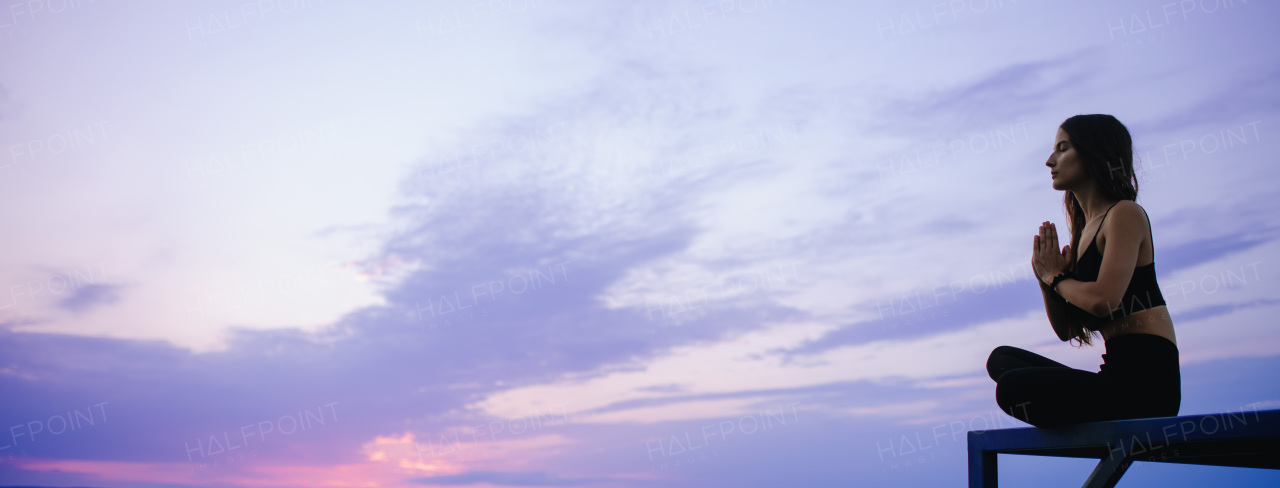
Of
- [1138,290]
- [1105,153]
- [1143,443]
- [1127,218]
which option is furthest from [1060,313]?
[1143,443]

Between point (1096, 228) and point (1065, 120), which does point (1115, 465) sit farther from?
point (1065, 120)

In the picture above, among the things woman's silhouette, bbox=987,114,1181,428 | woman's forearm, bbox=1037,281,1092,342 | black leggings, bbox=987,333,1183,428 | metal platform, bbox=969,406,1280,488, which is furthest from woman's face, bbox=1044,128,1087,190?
metal platform, bbox=969,406,1280,488

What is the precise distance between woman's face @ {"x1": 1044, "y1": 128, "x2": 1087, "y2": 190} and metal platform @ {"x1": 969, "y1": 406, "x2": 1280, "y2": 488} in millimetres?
831

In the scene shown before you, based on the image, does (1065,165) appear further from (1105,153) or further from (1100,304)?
(1100,304)

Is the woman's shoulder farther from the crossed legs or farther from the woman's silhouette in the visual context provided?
the crossed legs

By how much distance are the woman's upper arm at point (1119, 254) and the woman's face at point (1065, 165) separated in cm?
21

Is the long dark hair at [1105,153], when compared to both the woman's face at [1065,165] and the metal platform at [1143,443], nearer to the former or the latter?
the woman's face at [1065,165]

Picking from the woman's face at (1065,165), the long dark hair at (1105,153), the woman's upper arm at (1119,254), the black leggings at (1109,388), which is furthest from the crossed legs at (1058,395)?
the woman's face at (1065,165)

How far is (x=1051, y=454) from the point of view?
254 centimetres

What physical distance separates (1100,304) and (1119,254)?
0.51 feet

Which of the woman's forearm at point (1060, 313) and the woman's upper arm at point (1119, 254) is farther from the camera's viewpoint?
the woman's forearm at point (1060, 313)

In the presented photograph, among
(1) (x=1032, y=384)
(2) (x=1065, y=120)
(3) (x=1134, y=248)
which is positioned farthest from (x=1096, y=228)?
(1) (x=1032, y=384)

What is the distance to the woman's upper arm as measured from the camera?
7.37ft

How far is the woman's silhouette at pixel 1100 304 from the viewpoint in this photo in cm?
220
